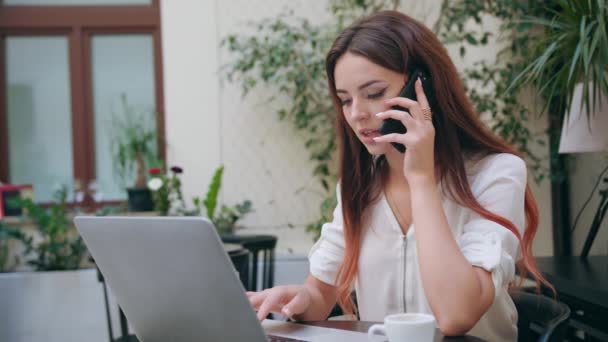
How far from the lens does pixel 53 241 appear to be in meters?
3.97

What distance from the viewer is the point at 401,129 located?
136 cm

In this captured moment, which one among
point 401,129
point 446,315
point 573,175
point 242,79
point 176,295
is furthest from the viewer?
point 242,79

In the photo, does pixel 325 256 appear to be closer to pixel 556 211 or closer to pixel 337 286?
pixel 337 286

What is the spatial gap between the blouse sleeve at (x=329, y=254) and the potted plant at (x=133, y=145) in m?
2.62

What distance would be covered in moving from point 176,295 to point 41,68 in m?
3.71

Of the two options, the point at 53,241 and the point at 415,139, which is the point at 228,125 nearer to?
the point at 53,241

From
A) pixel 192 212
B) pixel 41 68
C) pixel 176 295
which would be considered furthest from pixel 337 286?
pixel 41 68

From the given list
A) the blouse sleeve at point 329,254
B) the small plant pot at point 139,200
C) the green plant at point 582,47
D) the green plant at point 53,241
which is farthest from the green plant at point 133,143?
the blouse sleeve at point 329,254

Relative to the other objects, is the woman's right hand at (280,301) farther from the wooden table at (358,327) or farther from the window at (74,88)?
the window at (74,88)

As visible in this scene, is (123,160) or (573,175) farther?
(123,160)

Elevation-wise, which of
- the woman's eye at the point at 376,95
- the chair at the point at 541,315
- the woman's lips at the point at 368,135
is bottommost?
the chair at the point at 541,315

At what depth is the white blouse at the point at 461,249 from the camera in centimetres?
129

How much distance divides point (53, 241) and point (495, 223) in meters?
3.17

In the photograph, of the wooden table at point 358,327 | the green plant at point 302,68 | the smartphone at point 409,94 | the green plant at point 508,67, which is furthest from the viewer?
the green plant at point 302,68
